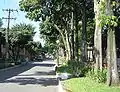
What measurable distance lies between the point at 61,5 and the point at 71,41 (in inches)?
316

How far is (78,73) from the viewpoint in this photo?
969 inches

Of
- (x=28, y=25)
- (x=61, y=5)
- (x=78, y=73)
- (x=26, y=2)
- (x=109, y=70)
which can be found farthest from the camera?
(x=28, y=25)

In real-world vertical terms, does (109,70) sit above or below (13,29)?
below

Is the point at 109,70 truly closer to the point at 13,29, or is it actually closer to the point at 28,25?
the point at 13,29

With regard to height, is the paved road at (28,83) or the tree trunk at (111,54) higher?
the tree trunk at (111,54)

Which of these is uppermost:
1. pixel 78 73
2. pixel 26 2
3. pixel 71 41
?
pixel 26 2

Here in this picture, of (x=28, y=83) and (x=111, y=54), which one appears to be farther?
(x=28, y=83)

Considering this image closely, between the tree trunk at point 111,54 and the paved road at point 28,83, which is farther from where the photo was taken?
the paved road at point 28,83

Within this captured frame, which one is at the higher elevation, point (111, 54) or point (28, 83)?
point (111, 54)

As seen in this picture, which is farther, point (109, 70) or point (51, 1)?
point (51, 1)

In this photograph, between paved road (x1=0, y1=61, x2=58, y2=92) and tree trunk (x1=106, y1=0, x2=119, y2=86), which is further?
paved road (x1=0, y1=61, x2=58, y2=92)

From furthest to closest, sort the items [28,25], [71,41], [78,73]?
[28,25], [71,41], [78,73]

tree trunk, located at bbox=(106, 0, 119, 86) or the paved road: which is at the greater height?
tree trunk, located at bbox=(106, 0, 119, 86)

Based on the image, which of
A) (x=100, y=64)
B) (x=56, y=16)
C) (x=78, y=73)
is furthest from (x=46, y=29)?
(x=100, y=64)
